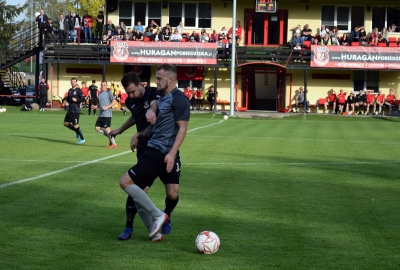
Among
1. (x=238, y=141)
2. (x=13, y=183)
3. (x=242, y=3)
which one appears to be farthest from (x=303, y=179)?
(x=242, y=3)

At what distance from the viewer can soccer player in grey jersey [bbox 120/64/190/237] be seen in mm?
8359

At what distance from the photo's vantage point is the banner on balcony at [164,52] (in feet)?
153

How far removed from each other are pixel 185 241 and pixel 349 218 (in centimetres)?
290

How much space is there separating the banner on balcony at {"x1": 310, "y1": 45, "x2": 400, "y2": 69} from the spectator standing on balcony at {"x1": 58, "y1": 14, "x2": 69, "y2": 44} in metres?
15.5

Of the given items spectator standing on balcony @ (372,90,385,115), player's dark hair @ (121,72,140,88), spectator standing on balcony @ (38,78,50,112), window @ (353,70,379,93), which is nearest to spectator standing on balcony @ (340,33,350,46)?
window @ (353,70,379,93)

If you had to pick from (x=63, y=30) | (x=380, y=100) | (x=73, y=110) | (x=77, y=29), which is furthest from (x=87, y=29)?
(x=73, y=110)

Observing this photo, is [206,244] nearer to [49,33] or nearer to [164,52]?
[164,52]

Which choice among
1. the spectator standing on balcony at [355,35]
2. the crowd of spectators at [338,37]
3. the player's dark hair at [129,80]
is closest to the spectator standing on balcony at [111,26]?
the crowd of spectators at [338,37]

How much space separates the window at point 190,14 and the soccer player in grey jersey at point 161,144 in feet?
A: 142

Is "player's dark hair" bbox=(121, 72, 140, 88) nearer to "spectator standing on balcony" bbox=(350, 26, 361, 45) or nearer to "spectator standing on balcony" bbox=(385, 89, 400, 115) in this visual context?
"spectator standing on balcony" bbox=(350, 26, 361, 45)

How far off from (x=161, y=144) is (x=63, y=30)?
135ft

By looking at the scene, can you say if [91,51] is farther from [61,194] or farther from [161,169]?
[161,169]

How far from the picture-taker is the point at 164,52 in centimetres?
4681

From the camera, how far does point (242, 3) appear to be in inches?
2008
